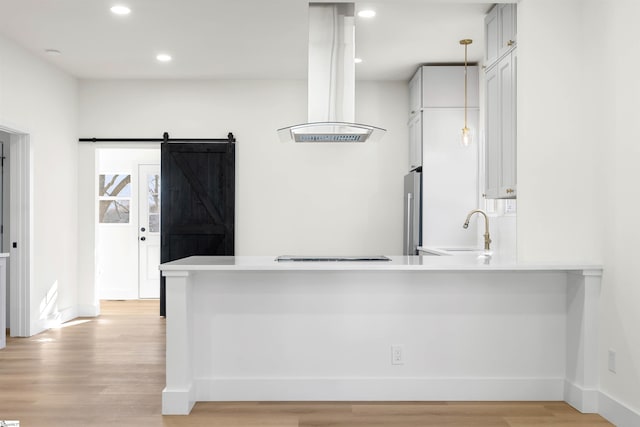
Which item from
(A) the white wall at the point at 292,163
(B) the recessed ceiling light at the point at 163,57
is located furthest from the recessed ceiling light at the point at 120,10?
(A) the white wall at the point at 292,163

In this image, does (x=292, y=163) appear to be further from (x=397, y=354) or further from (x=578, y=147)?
(x=578, y=147)

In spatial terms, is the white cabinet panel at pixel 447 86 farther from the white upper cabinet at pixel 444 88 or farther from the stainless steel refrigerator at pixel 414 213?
the stainless steel refrigerator at pixel 414 213

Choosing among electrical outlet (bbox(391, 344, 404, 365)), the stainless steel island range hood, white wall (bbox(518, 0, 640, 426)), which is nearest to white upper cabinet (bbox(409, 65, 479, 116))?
the stainless steel island range hood

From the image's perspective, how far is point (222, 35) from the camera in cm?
519

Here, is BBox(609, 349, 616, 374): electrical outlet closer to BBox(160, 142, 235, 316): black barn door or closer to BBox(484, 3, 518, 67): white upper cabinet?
BBox(484, 3, 518, 67): white upper cabinet

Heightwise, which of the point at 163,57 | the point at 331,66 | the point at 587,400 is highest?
the point at 163,57

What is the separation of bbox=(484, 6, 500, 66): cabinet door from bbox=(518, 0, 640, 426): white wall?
0.63 m

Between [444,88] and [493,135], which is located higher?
[444,88]

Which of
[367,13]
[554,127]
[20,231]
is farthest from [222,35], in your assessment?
[554,127]

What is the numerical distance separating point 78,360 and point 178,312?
1839 millimetres

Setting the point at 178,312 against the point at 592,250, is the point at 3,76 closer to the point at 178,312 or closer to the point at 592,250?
the point at 178,312

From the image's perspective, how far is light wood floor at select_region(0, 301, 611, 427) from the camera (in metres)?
3.19

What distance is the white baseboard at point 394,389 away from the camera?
3.56m

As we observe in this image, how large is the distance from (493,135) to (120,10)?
10.2 ft
